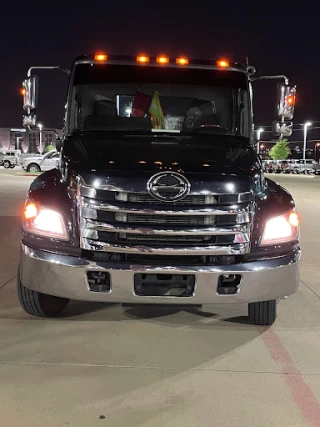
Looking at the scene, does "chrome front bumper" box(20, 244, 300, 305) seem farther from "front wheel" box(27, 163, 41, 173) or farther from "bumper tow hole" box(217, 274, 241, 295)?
"front wheel" box(27, 163, 41, 173)

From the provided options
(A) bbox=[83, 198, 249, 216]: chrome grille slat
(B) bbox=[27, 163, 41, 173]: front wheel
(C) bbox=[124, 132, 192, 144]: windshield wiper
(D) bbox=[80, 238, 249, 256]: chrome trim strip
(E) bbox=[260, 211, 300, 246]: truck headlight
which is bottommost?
(B) bbox=[27, 163, 41, 173]: front wheel

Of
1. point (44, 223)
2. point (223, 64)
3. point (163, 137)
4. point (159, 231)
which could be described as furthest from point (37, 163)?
point (159, 231)

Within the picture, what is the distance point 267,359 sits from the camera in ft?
13.5

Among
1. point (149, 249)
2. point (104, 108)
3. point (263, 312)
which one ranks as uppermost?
point (104, 108)

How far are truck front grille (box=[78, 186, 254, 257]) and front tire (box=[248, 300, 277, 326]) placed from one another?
37.1 inches

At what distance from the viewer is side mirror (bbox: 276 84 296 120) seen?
234 inches

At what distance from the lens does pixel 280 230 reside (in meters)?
4.25

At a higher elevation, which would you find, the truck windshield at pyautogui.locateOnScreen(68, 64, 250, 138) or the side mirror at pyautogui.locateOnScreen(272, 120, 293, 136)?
the truck windshield at pyautogui.locateOnScreen(68, 64, 250, 138)

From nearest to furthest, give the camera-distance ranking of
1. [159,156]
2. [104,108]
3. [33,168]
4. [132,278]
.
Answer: [132,278]
[159,156]
[104,108]
[33,168]

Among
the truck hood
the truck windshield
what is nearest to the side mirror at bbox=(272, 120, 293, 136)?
the truck windshield

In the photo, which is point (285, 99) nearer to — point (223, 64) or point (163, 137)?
point (223, 64)

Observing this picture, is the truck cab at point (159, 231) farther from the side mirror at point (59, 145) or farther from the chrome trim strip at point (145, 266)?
the side mirror at point (59, 145)

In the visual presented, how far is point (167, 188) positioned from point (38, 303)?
1.77 m

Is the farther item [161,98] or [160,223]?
[161,98]
